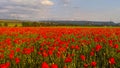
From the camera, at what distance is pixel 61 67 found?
550 cm

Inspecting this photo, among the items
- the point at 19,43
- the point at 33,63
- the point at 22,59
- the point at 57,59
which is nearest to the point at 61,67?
the point at 57,59

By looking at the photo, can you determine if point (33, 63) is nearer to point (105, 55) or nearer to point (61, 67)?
point (61, 67)

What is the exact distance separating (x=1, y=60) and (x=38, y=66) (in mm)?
1339

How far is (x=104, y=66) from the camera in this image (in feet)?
18.8

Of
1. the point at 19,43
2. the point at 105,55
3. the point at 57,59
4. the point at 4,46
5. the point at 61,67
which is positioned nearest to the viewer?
the point at 61,67

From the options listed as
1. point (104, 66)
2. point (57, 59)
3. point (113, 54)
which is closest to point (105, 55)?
point (113, 54)

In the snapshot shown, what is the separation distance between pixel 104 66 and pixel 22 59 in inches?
85.8

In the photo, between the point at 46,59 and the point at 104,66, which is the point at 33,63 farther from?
the point at 104,66

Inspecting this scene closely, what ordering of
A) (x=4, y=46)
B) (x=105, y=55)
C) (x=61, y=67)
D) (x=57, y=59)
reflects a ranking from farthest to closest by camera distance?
1. (x=4, y=46)
2. (x=105, y=55)
3. (x=57, y=59)
4. (x=61, y=67)

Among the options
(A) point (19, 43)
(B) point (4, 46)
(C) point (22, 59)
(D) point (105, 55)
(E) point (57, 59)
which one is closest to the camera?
(E) point (57, 59)

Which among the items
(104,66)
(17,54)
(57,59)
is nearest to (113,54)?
(104,66)

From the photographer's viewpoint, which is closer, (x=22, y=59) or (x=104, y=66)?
(x=104, y=66)

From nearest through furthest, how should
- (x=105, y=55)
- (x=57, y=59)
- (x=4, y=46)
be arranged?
(x=57, y=59) < (x=105, y=55) < (x=4, y=46)

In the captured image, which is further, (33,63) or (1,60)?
(1,60)
